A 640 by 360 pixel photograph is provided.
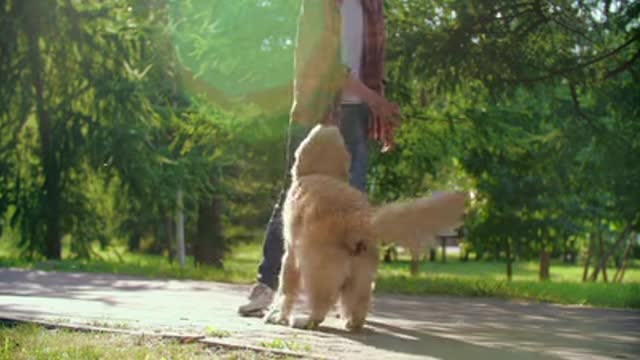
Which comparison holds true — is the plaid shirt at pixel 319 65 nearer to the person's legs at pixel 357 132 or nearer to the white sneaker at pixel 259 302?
the person's legs at pixel 357 132

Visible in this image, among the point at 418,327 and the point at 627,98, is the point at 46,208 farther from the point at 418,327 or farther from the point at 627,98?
the point at 418,327

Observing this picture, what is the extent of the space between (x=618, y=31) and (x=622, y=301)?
311 cm

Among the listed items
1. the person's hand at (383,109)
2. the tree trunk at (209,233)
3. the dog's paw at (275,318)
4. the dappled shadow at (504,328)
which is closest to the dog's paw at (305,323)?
the dog's paw at (275,318)

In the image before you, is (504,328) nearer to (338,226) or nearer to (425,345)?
(425,345)

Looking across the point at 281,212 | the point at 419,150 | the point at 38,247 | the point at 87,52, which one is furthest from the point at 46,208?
the point at 281,212

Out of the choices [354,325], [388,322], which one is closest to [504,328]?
[388,322]

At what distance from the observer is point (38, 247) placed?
63.5ft

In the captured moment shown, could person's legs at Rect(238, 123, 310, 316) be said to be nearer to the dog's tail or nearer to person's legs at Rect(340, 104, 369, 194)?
person's legs at Rect(340, 104, 369, 194)

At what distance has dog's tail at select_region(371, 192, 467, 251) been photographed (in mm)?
4461

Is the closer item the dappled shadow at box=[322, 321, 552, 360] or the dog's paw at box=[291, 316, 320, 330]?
the dappled shadow at box=[322, 321, 552, 360]

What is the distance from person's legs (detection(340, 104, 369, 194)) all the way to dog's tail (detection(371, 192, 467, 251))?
1.07 metres

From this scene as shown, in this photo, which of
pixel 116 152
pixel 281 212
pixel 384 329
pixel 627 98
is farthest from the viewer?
pixel 116 152

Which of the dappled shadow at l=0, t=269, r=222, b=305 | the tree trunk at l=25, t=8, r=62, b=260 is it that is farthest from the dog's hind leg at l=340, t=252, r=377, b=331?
the tree trunk at l=25, t=8, r=62, b=260

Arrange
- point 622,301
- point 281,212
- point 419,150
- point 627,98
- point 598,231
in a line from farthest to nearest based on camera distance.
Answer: point 598,231
point 419,150
point 627,98
point 622,301
point 281,212
